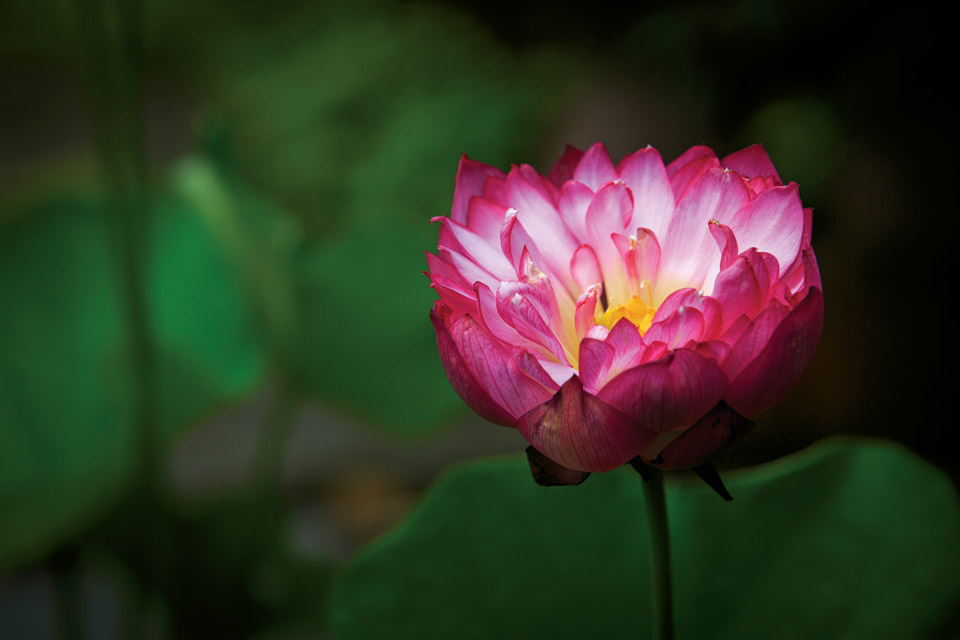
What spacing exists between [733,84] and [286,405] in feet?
1.38

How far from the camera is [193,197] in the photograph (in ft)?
1.62

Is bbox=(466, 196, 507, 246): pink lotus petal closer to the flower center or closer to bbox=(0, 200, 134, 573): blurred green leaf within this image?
the flower center

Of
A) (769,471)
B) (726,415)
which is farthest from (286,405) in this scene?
(726,415)

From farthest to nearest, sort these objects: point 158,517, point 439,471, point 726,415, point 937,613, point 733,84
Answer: point 439,471 < point 733,84 < point 158,517 < point 937,613 < point 726,415

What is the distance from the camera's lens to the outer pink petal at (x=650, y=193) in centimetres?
20

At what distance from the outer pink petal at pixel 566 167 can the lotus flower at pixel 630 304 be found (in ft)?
0.03

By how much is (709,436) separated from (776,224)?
0.17 feet

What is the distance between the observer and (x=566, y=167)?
0.22 m

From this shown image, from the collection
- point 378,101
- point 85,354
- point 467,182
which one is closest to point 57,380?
point 85,354

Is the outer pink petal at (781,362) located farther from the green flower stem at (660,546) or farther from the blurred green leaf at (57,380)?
the blurred green leaf at (57,380)

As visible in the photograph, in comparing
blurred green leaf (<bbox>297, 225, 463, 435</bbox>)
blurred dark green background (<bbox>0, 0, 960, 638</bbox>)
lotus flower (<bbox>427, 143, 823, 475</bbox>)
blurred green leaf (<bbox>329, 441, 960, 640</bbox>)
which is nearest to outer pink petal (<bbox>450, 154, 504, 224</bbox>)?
lotus flower (<bbox>427, 143, 823, 475</bbox>)

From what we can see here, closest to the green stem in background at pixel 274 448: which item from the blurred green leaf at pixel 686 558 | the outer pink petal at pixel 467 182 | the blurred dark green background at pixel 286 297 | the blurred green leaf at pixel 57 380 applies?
the blurred dark green background at pixel 286 297

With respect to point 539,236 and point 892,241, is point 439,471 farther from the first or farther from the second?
point 539,236

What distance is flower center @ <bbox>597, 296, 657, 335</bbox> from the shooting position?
20cm
